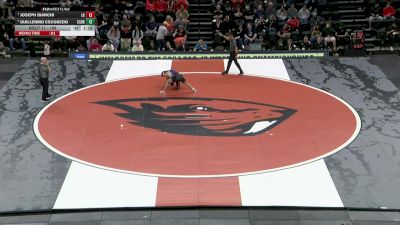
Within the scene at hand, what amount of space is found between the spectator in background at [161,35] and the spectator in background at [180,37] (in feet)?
1.28

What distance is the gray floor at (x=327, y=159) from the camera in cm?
1353

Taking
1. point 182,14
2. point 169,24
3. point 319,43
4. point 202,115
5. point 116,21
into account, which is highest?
point 182,14

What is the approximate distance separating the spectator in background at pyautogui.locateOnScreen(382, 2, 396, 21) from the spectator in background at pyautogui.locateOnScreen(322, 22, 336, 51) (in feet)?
8.49

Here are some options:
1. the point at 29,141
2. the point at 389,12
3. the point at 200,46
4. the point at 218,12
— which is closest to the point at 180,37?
the point at 200,46

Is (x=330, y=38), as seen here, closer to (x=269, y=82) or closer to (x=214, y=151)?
(x=269, y=82)

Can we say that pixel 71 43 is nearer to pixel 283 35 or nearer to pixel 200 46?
pixel 200 46

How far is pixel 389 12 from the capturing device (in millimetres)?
27438

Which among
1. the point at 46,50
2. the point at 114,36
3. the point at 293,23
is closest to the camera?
the point at 46,50

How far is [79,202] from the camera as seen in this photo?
46.1 feet

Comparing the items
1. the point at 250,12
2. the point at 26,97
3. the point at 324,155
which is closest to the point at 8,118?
the point at 26,97
